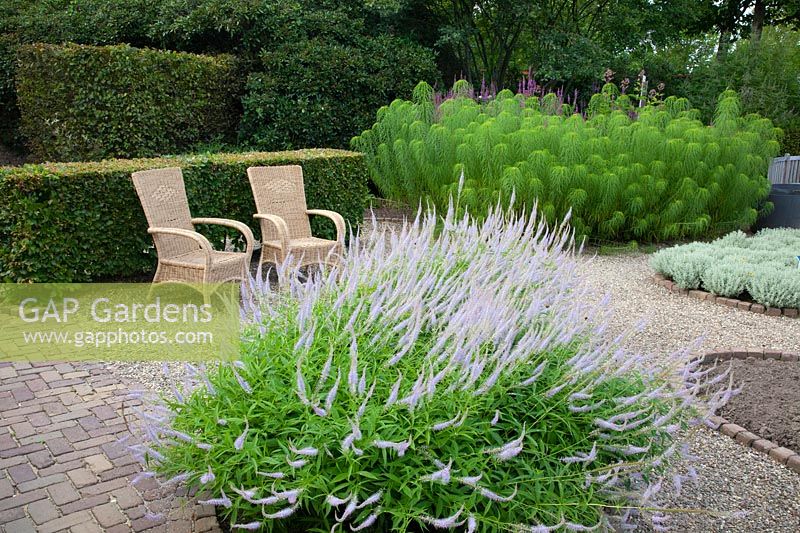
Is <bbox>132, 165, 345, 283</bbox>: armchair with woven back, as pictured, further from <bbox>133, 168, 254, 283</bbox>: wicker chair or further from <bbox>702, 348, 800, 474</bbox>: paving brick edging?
<bbox>702, 348, 800, 474</bbox>: paving brick edging

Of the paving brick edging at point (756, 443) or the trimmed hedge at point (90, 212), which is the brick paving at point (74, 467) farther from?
the paving brick edging at point (756, 443)

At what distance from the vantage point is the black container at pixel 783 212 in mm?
8898

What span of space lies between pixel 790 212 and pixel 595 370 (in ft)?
26.9

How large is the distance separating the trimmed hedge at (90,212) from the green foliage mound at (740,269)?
12.9 ft

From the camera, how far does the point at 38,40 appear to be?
1067cm

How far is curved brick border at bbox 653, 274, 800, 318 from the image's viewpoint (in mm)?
5594

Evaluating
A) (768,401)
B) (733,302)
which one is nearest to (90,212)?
(768,401)

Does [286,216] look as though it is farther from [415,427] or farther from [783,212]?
[783,212]

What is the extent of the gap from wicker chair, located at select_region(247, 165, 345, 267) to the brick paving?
2.08m

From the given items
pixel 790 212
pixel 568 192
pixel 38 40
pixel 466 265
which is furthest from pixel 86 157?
pixel 790 212

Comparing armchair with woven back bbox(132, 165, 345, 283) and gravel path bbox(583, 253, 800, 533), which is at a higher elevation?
armchair with woven back bbox(132, 165, 345, 283)

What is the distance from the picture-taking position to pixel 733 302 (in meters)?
5.79

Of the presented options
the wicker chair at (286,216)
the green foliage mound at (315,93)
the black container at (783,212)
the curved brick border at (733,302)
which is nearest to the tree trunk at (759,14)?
the black container at (783,212)

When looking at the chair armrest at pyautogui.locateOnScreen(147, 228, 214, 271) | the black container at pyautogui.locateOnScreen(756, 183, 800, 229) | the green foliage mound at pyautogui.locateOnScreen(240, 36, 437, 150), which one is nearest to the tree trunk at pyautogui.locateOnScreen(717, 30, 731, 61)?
the black container at pyautogui.locateOnScreen(756, 183, 800, 229)
